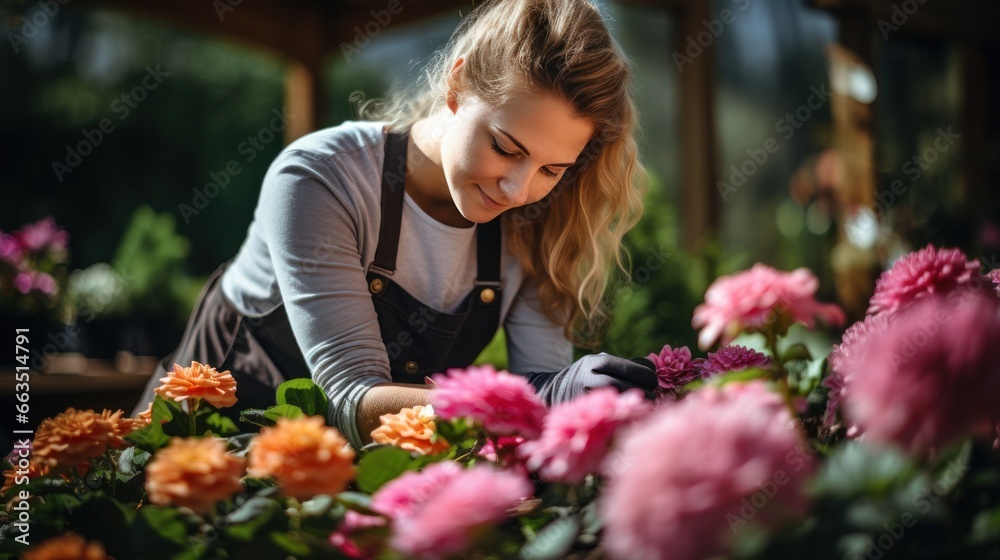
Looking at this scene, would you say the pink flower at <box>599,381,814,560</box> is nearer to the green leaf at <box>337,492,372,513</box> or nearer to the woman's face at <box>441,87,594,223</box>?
the green leaf at <box>337,492,372,513</box>

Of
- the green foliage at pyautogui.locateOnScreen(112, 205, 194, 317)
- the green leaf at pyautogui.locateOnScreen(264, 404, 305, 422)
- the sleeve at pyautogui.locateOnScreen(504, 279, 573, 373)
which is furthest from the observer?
the green foliage at pyautogui.locateOnScreen(112, 205, 194, 317)

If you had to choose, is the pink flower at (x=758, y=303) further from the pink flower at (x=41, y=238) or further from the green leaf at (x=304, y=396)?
the pink flower at (x=41, y=238)

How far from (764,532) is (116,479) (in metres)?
0.72

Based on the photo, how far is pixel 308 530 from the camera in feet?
2.37

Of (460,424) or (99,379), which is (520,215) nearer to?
(460,424)

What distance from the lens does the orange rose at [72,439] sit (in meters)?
0.87

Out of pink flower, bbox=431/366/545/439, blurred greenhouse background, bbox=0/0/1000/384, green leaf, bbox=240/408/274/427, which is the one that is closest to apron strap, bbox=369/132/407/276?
blurred greenhouse background, bbox=0/0/1000/384

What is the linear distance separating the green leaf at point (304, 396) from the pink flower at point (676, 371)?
416mm

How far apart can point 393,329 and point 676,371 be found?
2.14 ft

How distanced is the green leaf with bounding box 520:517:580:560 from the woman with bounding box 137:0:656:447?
355 millimetres

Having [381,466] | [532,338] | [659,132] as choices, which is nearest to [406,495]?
[381,466]

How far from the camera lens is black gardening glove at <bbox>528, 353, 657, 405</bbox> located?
0.98 metres

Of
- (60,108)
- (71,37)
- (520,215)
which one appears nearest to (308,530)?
(520,215)

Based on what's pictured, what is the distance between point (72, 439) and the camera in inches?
34.6
